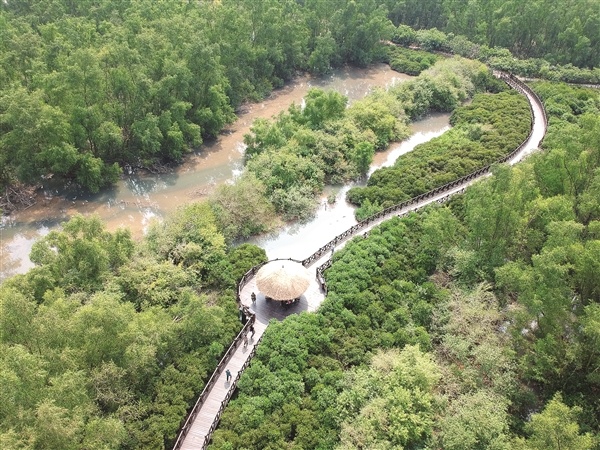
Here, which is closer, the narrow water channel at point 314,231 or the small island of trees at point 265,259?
the small island of trees at point 265,259

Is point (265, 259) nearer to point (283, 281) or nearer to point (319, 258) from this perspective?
point (319, 258)

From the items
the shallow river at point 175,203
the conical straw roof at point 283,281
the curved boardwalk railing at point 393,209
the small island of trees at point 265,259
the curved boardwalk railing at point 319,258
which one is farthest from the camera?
the shallow river at point 175,203

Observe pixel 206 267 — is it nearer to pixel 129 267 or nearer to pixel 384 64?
pixel 129 267

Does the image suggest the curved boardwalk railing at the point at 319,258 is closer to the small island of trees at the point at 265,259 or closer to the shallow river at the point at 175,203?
the small island of trees at the point at 265,259

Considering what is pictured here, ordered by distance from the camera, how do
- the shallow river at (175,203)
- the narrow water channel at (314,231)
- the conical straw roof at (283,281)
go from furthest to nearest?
the shallow river at (175,203) → the narrow water channel at (314,231) → the conical straw roof at (283,281)

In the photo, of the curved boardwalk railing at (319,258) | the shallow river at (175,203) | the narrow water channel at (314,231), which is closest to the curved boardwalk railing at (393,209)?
the curved boardwalk railing at (319,258)

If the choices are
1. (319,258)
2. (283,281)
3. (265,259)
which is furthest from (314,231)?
(283,281)

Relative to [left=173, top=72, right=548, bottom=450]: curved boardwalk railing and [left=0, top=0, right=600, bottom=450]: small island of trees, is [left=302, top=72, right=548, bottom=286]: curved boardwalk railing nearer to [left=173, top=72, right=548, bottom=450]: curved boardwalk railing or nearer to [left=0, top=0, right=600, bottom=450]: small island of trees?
[left=173, top=72, right=548, bottom=450]: curved boardwalk railing
